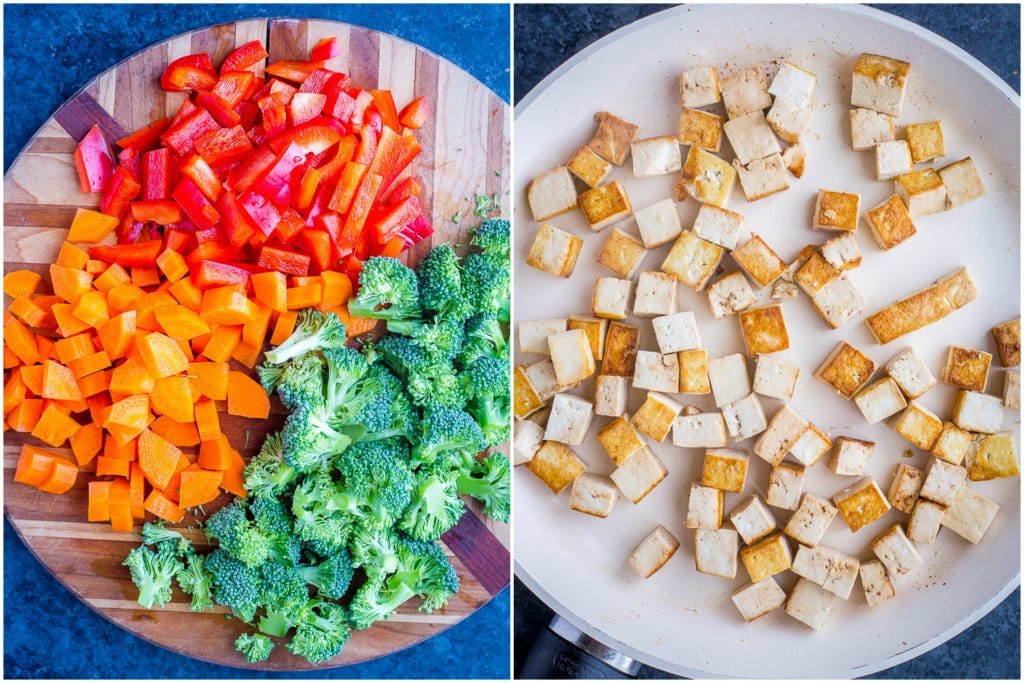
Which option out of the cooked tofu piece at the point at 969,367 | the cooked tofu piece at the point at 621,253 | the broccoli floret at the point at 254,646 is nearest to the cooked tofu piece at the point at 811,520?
the cooked tofu piece at the point at 969,367

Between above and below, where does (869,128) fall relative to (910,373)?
above

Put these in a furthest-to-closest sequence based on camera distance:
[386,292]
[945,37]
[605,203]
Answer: [945,37]
[605,203]
[386,292]

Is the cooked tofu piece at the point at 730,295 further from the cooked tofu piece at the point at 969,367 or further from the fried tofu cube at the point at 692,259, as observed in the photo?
the cooked tofu piece at the point at 969,367

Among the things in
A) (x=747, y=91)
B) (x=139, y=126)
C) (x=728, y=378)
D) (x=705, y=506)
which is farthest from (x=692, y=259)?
(x=139, y=126)

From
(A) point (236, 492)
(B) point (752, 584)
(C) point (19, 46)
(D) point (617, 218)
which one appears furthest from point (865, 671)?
(C) point (19, 46)

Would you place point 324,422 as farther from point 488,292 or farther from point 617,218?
point 617,218

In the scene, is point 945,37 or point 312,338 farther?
point 945,37

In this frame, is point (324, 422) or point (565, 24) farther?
point (565, 24)

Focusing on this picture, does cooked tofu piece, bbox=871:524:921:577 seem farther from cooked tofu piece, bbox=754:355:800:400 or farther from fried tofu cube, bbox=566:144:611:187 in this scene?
fried tofu cube, bbox=566:144:611:187

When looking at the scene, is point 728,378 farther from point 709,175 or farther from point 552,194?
point 552,194
